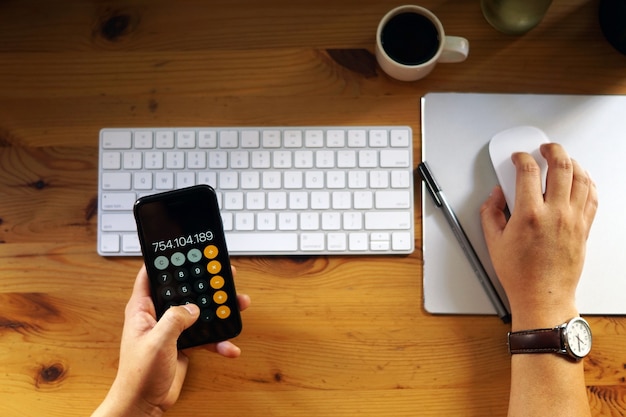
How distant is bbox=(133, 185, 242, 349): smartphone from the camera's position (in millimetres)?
626

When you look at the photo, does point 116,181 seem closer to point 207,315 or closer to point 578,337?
point 207,315

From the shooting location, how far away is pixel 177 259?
0.63 m

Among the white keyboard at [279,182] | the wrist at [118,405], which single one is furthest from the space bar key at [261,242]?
the wrist at [118,405]

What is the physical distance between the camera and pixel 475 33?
0.73 m

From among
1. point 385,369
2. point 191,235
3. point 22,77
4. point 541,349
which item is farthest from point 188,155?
point 541,349

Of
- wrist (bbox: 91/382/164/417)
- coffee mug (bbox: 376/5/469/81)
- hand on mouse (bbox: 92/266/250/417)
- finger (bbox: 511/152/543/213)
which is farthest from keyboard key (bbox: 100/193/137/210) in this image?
finger (bbox: 511/152/543/213)

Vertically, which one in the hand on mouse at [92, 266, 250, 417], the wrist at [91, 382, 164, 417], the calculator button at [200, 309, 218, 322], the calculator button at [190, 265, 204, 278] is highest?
the calculator button at [190, 265, 204, 278]

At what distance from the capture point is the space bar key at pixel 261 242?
0.69 meters

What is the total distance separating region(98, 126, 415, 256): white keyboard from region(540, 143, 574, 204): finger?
0.55ft

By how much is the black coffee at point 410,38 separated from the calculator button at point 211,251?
0.32 m

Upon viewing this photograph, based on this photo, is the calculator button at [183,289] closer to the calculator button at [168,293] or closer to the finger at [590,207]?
the calculator button at [168,293]

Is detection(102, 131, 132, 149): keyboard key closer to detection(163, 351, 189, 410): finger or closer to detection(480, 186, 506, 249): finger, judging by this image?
detection(163, 351, 189, 410): finger

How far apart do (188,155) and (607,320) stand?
22.1 inches

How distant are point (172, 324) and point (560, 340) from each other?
1.43 ft
